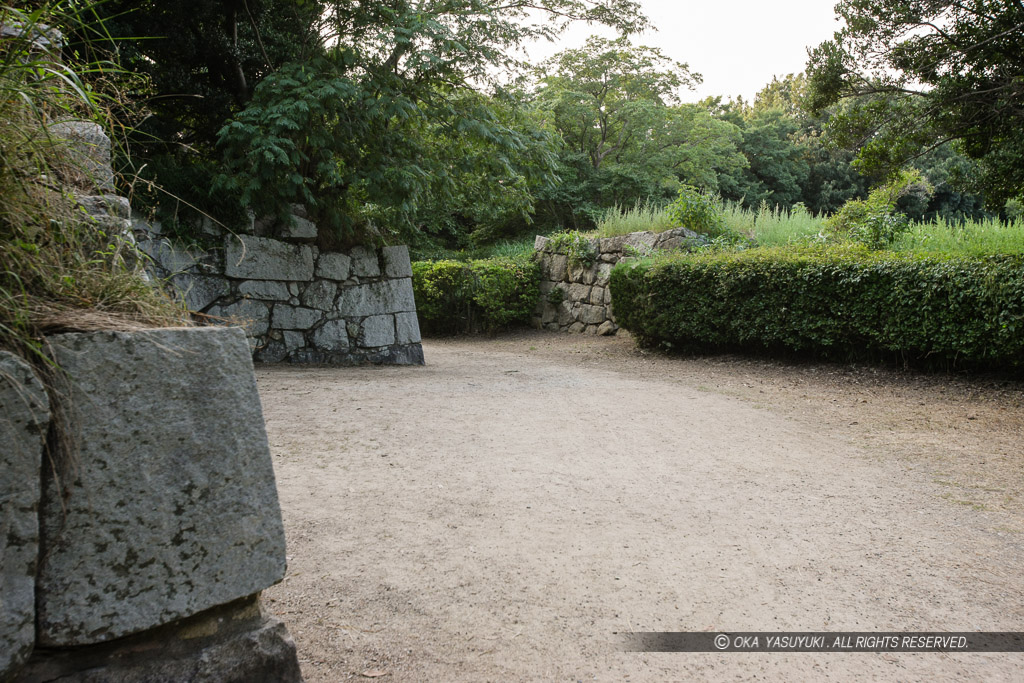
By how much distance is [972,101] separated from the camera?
6395 millimetres

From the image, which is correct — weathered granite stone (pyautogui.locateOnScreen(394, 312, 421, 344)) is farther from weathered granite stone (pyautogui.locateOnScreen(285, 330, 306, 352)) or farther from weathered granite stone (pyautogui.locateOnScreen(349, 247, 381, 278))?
weathered granite stone (pyautogui.locateOnScreen(285, 330, 306, 352))

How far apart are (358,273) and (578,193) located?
454 inches

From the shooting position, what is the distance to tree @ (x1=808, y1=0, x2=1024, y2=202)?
6.12 m

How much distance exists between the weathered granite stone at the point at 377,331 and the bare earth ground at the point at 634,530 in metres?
2.51

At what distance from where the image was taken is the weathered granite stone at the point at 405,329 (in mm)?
8609

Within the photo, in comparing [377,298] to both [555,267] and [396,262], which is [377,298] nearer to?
[396,262]

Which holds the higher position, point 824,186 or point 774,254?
point 824,186

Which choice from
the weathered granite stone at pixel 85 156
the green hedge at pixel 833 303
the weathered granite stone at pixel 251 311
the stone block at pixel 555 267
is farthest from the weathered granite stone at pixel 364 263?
the weathered granite stone at pixel 85 156

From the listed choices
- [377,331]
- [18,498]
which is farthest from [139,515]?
[377,331]

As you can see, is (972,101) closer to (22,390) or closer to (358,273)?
(358,273)

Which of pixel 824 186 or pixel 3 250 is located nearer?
pixel 3 250

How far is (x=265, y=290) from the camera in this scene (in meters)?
7.65

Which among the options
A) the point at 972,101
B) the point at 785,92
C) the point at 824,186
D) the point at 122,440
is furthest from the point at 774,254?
the point at 785,92

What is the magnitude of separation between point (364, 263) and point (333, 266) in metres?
0.43
